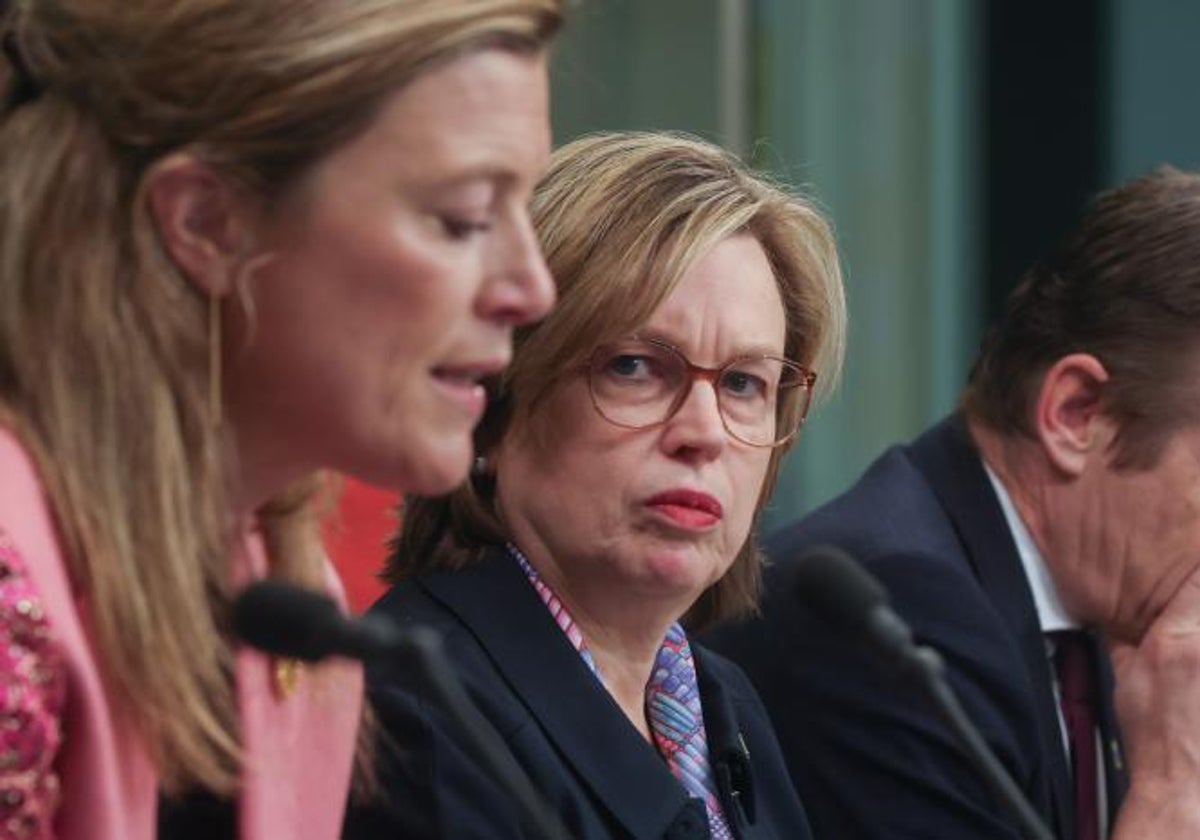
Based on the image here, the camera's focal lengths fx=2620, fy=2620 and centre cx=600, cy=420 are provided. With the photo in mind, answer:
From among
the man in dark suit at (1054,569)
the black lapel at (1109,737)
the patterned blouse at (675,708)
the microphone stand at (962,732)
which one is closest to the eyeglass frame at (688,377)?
the patterned blouse at (675,708)

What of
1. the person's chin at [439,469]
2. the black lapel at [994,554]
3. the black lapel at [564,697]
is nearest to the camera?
the person's chin at [439,469]

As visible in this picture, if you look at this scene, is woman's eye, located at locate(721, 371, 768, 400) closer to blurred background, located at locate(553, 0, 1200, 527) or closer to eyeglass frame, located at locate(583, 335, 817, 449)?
eyeglass frame, located at locate(583, 335, 817, 449)

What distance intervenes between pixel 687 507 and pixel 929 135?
316 cm

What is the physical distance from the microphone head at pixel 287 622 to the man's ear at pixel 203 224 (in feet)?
A: 0.77

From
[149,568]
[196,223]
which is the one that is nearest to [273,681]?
[149,568]

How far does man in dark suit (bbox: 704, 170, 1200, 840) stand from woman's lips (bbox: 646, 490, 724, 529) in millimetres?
454

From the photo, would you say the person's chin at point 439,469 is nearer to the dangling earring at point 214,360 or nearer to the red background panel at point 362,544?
the dangling earring at point 214,360

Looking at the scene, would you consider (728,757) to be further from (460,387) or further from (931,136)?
(931,136)

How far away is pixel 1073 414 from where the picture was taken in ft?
10.7

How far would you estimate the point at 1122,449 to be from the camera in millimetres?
3211

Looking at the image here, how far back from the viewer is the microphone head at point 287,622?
1.78 metres

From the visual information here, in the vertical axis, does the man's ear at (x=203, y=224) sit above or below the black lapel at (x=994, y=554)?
above

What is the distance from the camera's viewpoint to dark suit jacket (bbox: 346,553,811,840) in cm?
237

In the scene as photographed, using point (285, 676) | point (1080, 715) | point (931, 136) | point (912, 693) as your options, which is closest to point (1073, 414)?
point (1080, 715)
